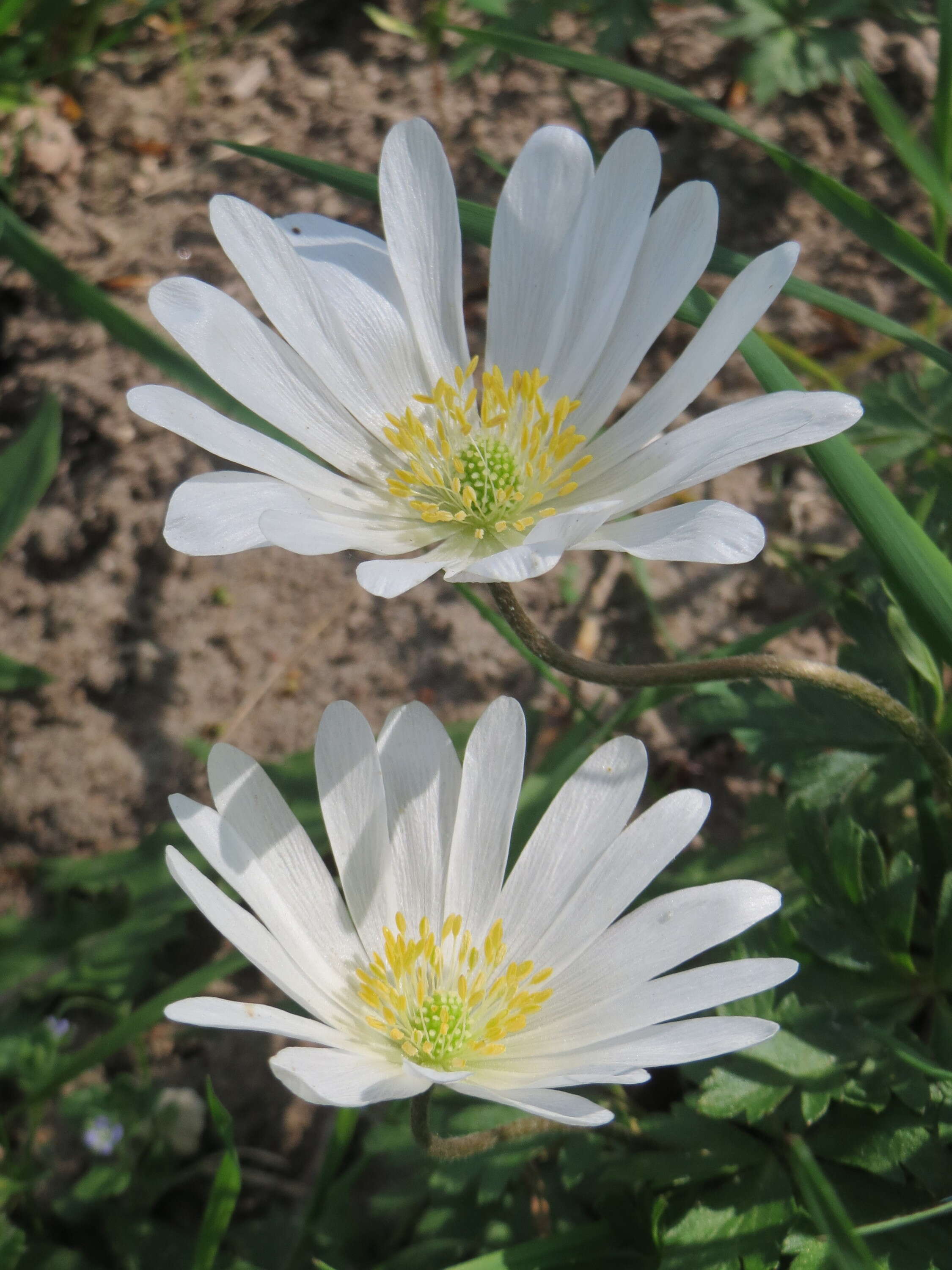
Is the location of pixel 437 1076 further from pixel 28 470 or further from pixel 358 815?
pixel 28 470

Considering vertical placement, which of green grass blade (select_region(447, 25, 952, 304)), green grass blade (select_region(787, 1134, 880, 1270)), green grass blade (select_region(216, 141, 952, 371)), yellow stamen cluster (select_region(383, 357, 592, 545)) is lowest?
green grass blade (select_region(787, 1134, 880, 1270))

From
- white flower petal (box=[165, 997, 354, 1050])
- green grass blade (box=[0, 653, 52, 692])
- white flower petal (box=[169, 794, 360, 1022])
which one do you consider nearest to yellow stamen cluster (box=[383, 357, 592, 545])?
white flower petal (box=[169, 794, 360, 1022])

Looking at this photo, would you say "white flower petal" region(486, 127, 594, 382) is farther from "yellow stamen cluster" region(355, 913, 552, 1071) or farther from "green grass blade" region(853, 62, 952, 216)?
"yellow stamen cluster" region(355, 913, 552, 1071)

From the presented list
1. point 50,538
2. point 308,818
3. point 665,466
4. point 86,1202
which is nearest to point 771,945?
point 665,466

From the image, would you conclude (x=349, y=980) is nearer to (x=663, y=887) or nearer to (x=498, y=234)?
(x=663, y=887)

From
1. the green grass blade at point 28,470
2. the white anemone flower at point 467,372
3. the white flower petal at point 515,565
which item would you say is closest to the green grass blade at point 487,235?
the white anemone flower at point 467,372

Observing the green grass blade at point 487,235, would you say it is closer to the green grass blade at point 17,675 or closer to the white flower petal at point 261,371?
the white flower petal at point 261,371
